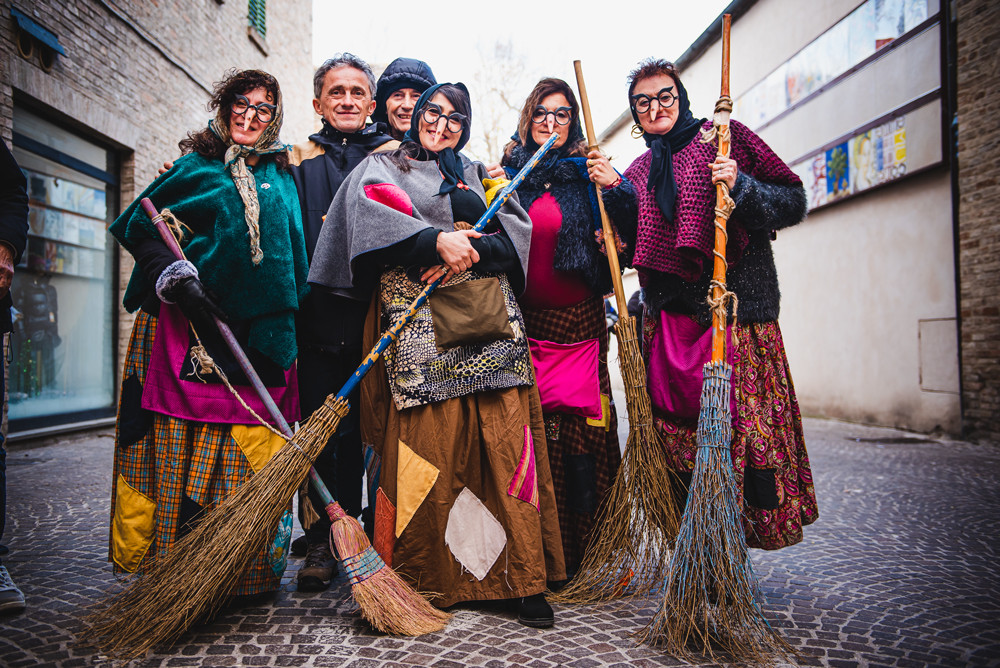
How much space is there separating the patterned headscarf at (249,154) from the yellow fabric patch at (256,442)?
64cm

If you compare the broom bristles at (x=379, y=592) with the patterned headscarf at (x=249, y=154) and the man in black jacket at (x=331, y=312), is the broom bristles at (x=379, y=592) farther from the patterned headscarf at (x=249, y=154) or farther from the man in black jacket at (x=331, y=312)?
the patterned headscarf at (x=249, y=154)

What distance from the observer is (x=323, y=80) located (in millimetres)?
2889

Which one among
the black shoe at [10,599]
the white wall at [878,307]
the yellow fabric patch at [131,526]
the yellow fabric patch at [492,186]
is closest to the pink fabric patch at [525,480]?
the yellow fabric patch at [492,186]

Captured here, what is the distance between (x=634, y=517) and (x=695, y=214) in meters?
1.20

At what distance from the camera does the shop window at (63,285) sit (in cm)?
603

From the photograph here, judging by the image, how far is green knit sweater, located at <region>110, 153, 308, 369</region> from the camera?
2.39m

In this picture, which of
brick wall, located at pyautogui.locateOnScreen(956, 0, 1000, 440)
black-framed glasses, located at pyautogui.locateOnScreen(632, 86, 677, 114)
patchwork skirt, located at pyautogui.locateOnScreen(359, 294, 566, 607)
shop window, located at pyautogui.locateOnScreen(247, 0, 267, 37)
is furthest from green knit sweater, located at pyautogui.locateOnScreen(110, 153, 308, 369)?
shop window, located at pyautogui.locateOnScreen(247, 0, 267, 37)

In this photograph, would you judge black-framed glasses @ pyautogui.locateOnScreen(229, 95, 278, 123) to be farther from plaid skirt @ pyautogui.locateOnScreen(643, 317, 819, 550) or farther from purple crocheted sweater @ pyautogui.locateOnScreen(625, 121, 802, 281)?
plaid skirt @ pyautogui.locateOnScreen(643, 317, 819, 550)

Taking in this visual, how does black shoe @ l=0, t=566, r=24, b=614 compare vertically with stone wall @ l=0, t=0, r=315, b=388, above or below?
below

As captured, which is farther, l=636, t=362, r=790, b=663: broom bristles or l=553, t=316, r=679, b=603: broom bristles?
l=553, t=316, r=679, b=603: broom bristles

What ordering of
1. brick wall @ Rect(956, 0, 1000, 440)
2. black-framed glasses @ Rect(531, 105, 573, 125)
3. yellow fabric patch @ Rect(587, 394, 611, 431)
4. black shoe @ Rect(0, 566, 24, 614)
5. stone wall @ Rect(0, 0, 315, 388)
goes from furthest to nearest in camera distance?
brick wall @ Rect(956, 0, 1000, 440) → stone wall @ Rect(0, 0, 315, 388) → black-framed glasses @ Rect(531, 105, 573, 125) → yellow fabric patch @ Rect(587, 394, 611, 431) → black shoe @ Rect(0, 566, 24, 614)

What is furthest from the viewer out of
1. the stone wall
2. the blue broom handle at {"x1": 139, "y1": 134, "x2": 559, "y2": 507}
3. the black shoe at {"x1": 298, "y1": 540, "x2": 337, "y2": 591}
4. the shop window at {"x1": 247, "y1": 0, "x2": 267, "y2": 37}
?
the shop window at {"x1": 247, "y1": 0, "x2": 267, "y2": 37}

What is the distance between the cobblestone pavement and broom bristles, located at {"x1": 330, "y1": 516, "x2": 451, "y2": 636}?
0.05 m

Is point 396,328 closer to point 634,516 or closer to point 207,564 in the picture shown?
point 207,564
